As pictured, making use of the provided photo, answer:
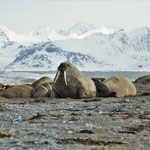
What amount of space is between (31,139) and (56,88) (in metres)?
9.76

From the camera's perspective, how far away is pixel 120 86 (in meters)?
17.2

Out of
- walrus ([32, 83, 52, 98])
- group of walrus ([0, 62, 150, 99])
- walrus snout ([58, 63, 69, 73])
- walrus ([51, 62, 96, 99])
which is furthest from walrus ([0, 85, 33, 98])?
walrus snout ([58, 63, 69, 73])

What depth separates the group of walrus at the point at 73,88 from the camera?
630 inches

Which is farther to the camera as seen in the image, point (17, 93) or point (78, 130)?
point (17, 93)

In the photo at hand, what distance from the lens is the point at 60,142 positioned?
632 cm

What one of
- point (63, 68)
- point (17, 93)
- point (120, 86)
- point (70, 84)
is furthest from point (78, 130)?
point (17, 93)

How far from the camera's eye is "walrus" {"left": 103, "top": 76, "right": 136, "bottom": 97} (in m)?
17.1

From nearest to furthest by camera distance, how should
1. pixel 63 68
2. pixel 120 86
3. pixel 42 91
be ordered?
pixel 63 68 < pixel 120 86 < pixel 42 91

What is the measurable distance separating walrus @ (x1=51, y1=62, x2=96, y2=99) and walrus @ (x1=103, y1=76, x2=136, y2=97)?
112 centimetres

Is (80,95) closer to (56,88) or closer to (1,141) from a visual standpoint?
(56,88)

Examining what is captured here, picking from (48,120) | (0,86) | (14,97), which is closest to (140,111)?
(48,120)

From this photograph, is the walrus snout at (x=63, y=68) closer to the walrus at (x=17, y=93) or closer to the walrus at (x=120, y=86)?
the walrus at (x=120, y=86)

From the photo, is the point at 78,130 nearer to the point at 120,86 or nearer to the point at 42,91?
the point at 120,86

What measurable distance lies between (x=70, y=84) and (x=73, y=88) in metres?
0.22
